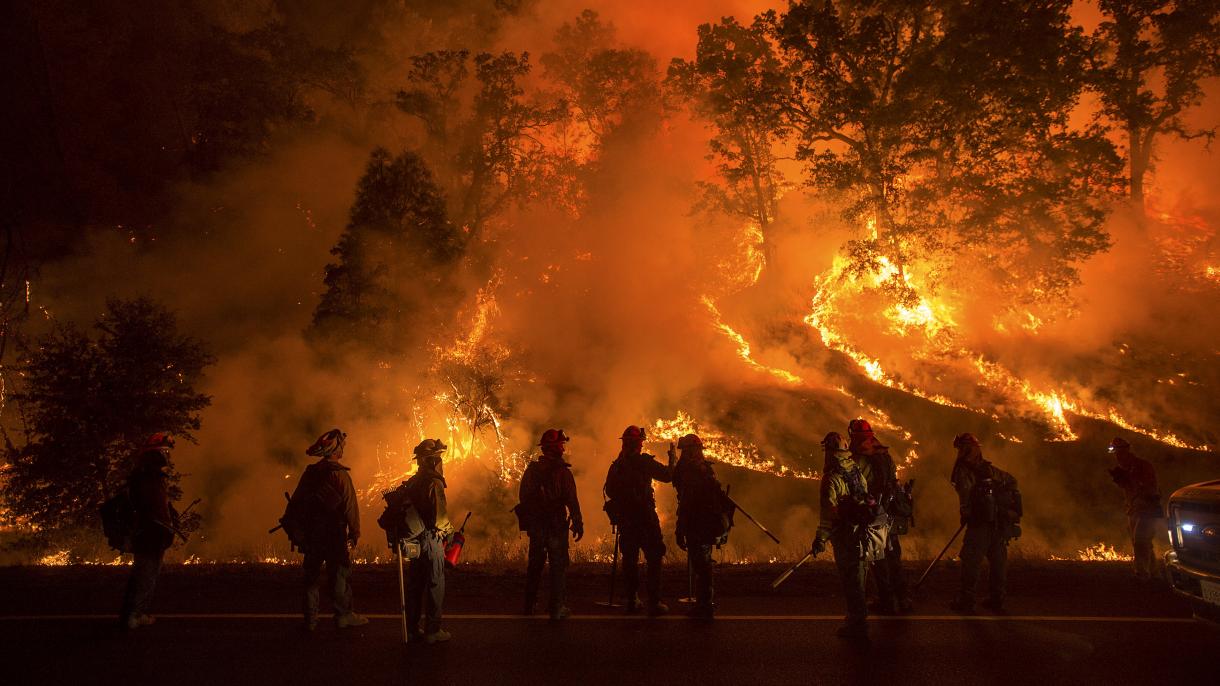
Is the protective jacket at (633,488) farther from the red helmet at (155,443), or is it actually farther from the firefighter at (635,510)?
the red helmet at (155,443)

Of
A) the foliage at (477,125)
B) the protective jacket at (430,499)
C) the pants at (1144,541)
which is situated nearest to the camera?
the protective jacket at (430,499)

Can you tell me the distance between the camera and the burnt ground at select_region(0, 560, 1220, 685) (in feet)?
18.4

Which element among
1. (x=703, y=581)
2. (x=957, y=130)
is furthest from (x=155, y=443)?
(x=957, y=130)

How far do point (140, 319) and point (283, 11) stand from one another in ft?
56.2

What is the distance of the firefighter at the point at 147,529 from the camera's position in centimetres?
695

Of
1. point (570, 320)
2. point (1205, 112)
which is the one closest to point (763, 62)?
point (570, 320)

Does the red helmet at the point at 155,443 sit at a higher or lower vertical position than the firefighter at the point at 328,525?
higher

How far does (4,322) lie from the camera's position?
1769cm

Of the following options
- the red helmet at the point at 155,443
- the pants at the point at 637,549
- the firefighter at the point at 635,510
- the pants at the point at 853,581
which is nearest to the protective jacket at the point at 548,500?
the firefighter at the point at 635,510

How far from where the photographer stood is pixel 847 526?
6.84 meters

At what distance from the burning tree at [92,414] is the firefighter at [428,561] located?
8.79 metres

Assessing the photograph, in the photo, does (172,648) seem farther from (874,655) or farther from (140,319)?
(140,319)

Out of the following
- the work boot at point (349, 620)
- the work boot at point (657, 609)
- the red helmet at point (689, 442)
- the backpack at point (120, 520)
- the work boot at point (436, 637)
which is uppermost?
the red helmet at point (689, 442)

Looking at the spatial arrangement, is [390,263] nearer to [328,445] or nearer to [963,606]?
[328,445]
